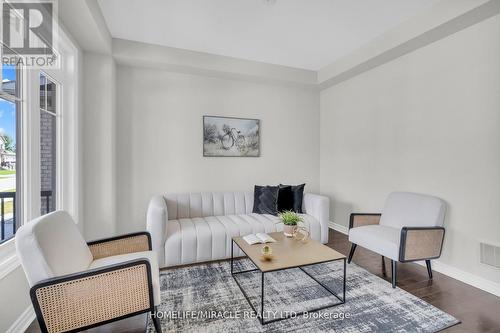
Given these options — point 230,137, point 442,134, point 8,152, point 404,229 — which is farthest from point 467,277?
point 8,152

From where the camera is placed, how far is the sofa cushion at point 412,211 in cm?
257

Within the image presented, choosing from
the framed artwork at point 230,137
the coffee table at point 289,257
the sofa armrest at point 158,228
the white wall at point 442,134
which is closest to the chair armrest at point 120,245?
the sofa armrest at point 158,228

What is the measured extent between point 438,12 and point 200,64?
2.76 meters

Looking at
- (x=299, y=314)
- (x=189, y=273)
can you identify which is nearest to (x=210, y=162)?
(x=189, y=273)

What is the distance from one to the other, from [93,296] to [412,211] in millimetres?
3061

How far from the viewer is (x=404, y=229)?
232cm

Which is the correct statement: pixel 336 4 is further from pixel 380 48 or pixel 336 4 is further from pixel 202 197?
pixel 202 197

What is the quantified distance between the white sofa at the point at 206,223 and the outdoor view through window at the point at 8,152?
3.65 ft

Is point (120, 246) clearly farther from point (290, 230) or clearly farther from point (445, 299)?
point (445, 299)

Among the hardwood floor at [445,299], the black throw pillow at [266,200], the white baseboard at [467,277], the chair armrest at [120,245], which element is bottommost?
the hardwood floor at [445,299]

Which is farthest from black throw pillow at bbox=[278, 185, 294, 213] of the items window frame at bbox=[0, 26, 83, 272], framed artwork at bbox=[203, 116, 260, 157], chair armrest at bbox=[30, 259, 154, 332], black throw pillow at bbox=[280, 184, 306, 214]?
window frame at bbox=[0, 26, 83, 272]

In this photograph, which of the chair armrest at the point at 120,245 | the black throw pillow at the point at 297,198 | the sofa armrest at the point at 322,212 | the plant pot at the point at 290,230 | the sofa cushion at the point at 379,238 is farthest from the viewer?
the black throw pillow at the point at 297,198

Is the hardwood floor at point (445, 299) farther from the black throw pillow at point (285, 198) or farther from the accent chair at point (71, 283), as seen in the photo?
the black throw pillow at point (285, 198)

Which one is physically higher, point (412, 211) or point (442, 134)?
point (442, 134)
